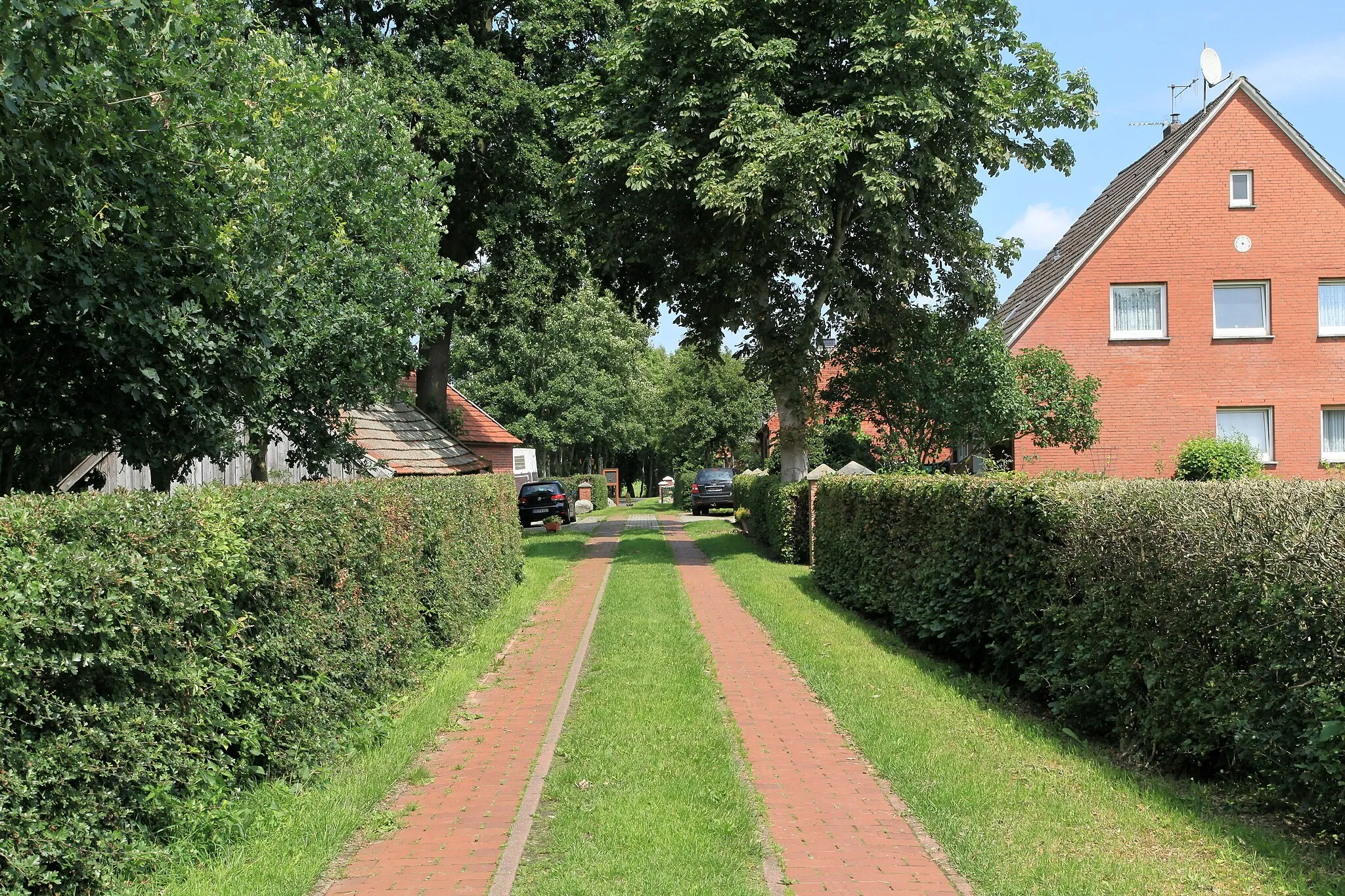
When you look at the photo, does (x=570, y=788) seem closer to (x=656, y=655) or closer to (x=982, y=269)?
(x=656, y=655)

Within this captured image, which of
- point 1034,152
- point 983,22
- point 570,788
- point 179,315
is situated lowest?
point 570,788

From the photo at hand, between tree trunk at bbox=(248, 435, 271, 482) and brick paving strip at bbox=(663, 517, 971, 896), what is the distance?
5.97m

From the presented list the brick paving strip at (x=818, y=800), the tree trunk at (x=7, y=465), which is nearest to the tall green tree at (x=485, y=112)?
the tree trunk at (x=7, y=465)

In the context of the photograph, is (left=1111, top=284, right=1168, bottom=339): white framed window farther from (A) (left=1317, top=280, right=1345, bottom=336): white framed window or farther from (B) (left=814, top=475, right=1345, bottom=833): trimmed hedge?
(B) (left=814, top=475, right=1345, bottom=833): trimmed hedge

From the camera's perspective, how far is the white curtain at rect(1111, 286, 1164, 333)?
26953mm

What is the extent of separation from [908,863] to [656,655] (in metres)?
5.68

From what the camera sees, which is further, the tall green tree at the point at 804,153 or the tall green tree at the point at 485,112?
the tall green tree at the point at 485,112

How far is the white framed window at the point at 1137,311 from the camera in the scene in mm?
26922

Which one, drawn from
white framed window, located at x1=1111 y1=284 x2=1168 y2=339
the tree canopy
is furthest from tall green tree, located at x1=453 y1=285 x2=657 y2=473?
the tree canopy

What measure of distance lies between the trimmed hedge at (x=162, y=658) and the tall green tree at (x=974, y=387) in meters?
18.4

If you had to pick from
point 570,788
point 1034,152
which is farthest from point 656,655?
point 1034,152

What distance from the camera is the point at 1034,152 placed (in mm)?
22578

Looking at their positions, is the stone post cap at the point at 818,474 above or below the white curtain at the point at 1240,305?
below

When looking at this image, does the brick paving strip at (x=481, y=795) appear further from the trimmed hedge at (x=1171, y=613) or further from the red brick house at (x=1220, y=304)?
the red brick house at (x=1220, y=304)
